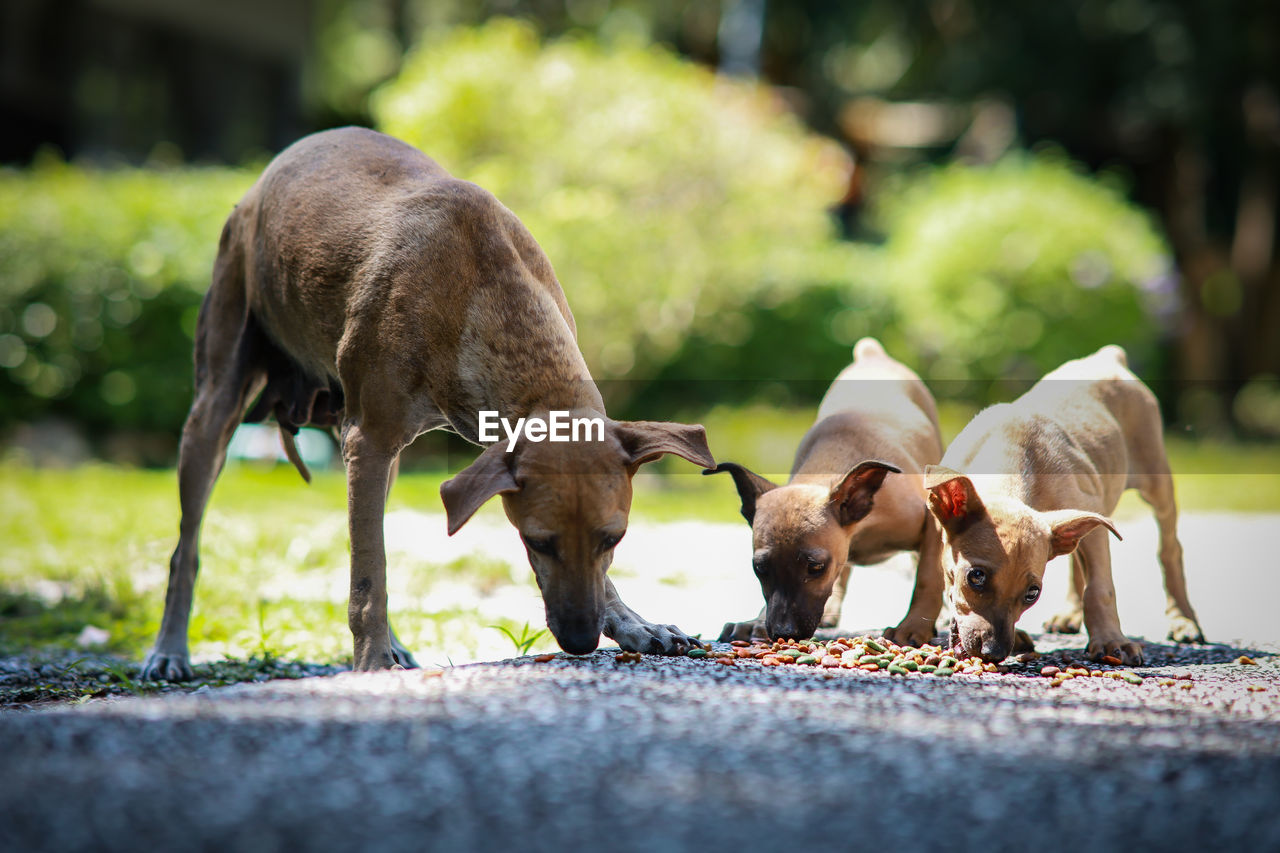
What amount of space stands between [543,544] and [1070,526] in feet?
6.94

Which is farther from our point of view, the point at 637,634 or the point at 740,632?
the point at 740,632

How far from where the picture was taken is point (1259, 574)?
8023mm

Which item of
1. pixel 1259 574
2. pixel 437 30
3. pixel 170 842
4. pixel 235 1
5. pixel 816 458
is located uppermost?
pixel 437 30

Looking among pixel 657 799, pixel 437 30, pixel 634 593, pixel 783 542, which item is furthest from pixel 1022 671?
pixel 437 30

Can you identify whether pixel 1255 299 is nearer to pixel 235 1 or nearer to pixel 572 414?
pixel 235 1

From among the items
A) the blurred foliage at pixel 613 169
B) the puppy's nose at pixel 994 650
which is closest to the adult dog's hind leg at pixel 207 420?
the puppy's nose at pixel 994 650

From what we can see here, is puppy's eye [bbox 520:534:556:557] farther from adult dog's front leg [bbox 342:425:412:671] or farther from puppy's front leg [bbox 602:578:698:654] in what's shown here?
adult dog's front leg [bbox 342:425:412:671]

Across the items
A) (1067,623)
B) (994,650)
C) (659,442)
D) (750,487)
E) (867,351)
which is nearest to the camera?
(659,442)

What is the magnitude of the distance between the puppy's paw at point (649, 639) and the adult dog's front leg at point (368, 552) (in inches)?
36.4

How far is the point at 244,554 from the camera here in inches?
324

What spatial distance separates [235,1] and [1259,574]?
18793mm

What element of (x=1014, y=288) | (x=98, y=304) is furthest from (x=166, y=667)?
(x=1014, y=288)

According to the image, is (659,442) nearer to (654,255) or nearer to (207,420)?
(207,420)

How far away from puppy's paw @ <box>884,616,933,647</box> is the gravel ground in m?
1.13
